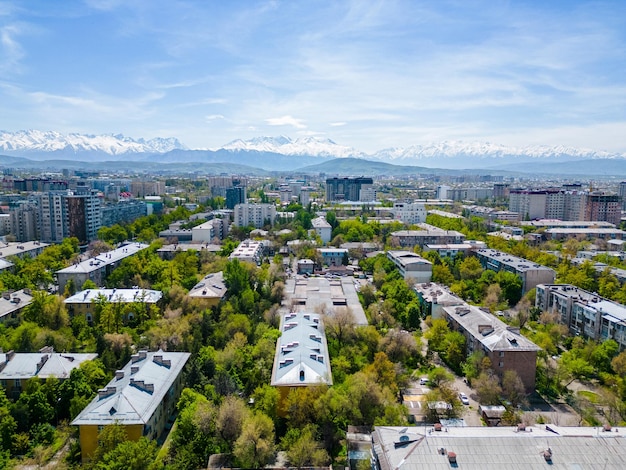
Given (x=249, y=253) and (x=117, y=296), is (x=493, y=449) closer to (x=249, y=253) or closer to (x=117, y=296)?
(x=117, y=296)

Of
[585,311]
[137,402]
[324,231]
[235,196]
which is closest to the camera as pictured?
[137,402]

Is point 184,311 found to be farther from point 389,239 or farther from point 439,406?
point 389,239

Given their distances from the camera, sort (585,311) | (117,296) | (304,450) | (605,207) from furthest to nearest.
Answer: (605,207) < (117,296) < (585,311) < (304,450)

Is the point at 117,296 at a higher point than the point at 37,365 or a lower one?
higher

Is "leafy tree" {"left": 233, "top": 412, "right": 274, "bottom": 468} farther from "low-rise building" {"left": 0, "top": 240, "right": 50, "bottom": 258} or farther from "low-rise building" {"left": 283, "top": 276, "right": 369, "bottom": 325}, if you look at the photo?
"low-rise building" {"left": 0, "top": 240, "right": 50, "bottom": 258}

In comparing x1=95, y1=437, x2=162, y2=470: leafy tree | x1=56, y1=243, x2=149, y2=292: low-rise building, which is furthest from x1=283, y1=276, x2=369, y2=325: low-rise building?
x1=56, y1=243, x2=149, y2=292: low-rise building

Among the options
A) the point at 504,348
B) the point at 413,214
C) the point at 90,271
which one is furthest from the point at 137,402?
the point at 413,214
